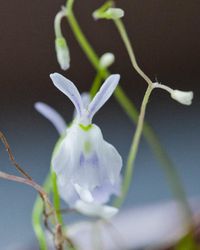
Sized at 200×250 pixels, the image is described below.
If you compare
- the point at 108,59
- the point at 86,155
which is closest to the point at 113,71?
the point at 108,59

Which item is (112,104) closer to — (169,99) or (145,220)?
(169,99)

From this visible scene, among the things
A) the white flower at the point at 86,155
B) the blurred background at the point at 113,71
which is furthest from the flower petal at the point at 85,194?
the blurred background at the point at 113,71

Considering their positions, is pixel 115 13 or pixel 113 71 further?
pixel 113 71

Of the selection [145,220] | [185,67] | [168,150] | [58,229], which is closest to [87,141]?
[58,229]

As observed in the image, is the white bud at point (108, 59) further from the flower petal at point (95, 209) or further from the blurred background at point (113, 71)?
the blurred background at point (113, 71)

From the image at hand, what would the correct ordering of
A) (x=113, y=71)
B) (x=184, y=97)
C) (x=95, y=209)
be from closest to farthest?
(x=184, y=97), (x=95, y=209), (x=113, y=71)

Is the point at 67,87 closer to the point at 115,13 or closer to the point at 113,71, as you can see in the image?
the point at 115,13

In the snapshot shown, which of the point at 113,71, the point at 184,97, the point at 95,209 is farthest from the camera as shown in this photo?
the point at 113,71
